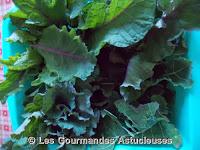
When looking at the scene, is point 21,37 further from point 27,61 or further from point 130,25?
point 130,25

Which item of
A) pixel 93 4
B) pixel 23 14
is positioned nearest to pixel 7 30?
pixel 23 14

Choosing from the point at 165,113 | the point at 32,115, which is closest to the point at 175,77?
the point at 165,113

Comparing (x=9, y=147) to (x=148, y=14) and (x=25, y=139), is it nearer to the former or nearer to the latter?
(x=25, y=139)

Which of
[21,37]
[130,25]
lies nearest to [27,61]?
[21,37]

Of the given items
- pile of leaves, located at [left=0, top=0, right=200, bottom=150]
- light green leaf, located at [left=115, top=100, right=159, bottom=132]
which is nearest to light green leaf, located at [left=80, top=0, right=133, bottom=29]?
pile of leaves, located at [left=0, top=0, right=200, bottom=150]

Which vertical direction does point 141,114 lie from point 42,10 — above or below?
below

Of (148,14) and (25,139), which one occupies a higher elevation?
(148,14)
